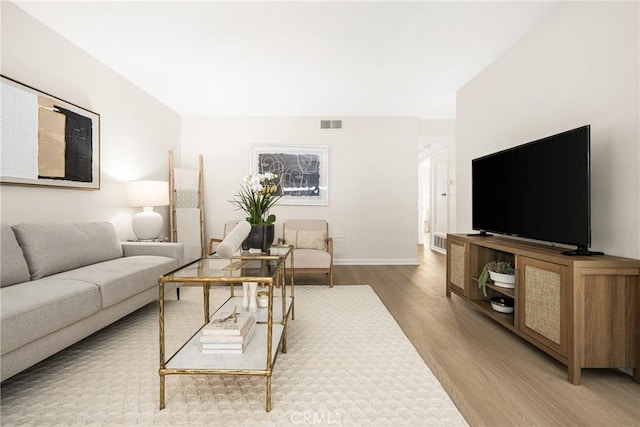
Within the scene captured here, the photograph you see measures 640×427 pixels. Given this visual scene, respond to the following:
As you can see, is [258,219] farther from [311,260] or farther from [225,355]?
[311,260]

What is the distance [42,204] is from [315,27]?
108 inches

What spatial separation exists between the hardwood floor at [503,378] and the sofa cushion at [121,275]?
2.14m

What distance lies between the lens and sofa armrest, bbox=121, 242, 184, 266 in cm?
310

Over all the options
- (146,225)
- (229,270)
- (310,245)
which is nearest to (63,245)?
(146,225)

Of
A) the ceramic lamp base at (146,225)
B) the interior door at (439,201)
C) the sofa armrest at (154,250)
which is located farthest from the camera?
the interior door at (439,201)

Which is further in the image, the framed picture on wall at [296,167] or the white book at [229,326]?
the framed picture on wall at [296,167]

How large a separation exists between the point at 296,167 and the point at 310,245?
59.7 inches

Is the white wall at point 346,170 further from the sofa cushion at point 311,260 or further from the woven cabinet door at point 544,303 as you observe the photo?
the woven cabinet door at point 544,303

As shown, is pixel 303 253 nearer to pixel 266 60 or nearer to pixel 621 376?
pixel 266 60

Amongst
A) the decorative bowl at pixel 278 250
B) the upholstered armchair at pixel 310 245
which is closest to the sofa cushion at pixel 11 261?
the decorative bowl at pixel 278 250

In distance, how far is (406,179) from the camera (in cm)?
531

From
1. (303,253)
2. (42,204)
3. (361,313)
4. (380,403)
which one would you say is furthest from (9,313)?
(303,253)

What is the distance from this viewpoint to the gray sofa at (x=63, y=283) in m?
1.59

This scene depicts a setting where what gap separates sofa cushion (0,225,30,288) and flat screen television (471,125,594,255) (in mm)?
3495
